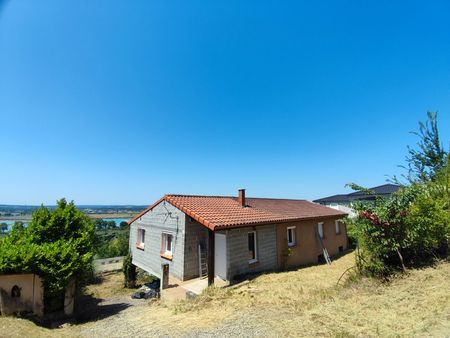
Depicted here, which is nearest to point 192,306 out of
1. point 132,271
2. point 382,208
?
point 382,208

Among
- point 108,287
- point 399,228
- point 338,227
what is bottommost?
point 108,287

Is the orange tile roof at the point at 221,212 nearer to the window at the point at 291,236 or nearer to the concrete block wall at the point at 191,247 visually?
the window at the point at 291,236

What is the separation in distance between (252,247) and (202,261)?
2784 mm

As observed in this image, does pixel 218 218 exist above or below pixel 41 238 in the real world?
above

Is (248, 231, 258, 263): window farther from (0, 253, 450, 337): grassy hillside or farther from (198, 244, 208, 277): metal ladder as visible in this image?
(198, 244, 208, 277): metal ladder

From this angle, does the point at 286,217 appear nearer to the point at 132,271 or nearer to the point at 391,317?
the point at 391,317

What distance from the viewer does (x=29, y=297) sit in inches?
382

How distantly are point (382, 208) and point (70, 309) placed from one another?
543 inches

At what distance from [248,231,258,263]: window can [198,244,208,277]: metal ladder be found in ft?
8.06

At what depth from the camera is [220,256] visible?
1222cm

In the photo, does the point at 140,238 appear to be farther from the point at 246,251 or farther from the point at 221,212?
the point at 246,251

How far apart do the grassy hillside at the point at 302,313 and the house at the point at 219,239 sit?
1.92 meters

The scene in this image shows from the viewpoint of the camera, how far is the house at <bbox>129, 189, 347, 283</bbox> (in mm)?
12016

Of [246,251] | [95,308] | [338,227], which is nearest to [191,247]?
[246,251]
